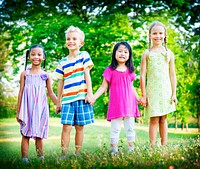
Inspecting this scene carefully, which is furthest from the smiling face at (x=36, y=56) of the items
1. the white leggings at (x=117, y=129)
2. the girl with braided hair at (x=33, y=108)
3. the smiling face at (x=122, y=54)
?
the white leggings at (x=117, y=129)

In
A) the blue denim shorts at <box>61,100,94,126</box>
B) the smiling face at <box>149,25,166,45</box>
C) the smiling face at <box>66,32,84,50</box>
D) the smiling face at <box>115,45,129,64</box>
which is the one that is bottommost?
the blue denim shorts at <box>61,100,94,126</box>

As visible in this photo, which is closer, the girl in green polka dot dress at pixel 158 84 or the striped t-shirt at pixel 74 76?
the striped t-shirt at pixel 74 76

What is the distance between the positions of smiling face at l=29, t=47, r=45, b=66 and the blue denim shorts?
0.68m

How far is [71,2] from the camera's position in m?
10.3

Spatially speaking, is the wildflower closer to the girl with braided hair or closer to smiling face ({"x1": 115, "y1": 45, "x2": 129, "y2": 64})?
the girl with braided hair

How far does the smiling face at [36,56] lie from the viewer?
14.6ft

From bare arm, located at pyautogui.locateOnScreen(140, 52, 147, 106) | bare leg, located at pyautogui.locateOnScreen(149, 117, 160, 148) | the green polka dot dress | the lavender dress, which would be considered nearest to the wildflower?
the lavender dress

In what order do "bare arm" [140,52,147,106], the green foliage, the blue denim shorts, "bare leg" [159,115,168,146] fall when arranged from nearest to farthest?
1. the blue denim shorts
2. "bare arm" [140,52,147,106]
3. "bare leg" [159,115,168,146]
4. the green foliage

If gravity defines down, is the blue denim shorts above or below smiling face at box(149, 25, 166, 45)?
below

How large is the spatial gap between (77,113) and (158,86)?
1.09 meters

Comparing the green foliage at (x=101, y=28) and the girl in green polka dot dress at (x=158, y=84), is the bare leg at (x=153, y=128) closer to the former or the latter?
the girl in green polka dot dress at (x=158, y=84)

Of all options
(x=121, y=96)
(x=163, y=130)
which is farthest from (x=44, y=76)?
(x=163, y=130)

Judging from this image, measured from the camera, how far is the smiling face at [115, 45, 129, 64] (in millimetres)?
4312

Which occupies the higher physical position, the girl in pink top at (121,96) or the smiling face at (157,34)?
the smiling face at (157,34)
